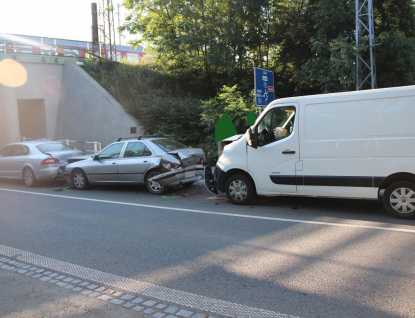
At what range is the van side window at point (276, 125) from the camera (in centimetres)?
693

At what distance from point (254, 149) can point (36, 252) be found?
446cm

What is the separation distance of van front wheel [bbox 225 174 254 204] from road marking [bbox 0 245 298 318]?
3.93 metres

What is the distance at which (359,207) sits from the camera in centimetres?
707

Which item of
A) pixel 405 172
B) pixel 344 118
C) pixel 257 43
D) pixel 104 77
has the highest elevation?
pixel 257 43

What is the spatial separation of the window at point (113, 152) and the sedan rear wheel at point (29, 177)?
10.3 ft

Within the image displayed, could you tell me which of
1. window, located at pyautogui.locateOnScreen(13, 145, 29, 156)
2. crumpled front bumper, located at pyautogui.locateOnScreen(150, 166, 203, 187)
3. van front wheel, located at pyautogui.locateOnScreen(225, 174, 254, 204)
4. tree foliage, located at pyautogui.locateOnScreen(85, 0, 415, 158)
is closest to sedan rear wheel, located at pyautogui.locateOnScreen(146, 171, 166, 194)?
crumpled front bumper, located at pyautogui.locateOnScreen(150, 166, 203, 187)

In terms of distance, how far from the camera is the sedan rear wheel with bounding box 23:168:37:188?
11688mm

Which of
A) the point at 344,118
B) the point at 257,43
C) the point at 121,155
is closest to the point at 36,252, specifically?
the point at 121,155

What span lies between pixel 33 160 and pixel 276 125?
8.54 metres

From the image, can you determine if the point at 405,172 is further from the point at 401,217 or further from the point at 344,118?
the point at 344,118

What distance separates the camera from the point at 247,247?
196 inches

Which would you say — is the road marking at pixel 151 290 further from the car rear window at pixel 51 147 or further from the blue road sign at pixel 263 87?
the car rear window at pixel 51 147

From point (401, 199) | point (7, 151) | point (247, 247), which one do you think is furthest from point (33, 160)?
point (401, 199)

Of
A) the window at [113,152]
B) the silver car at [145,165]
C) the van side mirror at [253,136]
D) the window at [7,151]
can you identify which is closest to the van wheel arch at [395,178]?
the van side mirror at [253,136]
